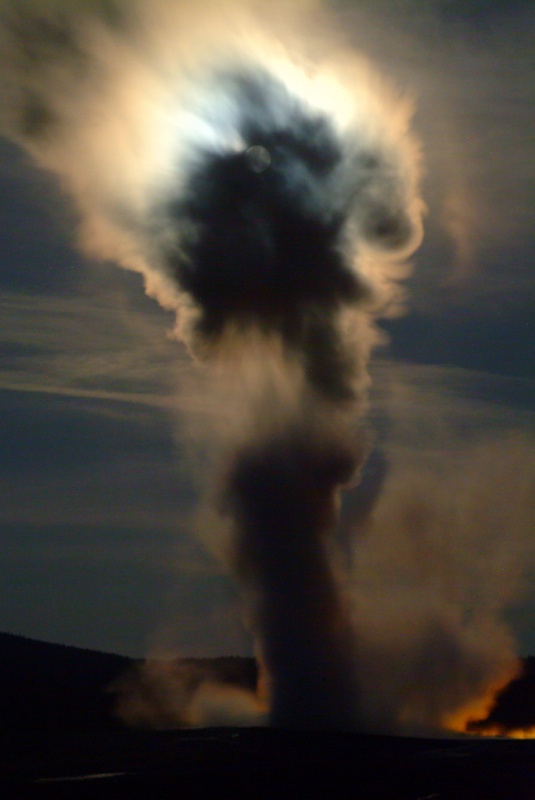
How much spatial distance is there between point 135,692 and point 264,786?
76970mm

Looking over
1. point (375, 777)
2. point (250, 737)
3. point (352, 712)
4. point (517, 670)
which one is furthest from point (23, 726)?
point (517, 670)

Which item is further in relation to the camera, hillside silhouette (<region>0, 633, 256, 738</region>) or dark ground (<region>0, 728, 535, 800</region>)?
hillside silhouette (<region>0, 633, 256, 738</region>)

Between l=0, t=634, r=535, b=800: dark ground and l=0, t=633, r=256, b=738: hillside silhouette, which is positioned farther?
l=0, t=633, r=256, b=738: hillside silhouette

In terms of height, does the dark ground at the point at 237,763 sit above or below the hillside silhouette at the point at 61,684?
below

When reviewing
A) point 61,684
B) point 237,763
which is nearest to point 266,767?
point 237,763

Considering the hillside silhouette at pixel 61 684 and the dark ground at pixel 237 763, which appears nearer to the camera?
the dark ground at pixel 237 763

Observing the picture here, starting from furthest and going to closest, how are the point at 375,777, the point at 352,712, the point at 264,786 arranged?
the point at 352,712, the point at 375,777, the point at 264,786

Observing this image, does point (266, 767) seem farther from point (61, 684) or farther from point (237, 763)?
point (61, 684)

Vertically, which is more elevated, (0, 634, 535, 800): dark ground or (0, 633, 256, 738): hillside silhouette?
(0, 633, 256, 738): hillside silhouette

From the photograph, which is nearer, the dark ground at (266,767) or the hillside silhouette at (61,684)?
the dark ground at (266,767)

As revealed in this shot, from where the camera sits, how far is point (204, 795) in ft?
158

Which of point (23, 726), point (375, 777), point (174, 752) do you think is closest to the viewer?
point (375, 777)

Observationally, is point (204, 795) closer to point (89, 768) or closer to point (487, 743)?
point (89, 768)

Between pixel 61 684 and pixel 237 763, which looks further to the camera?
pixel 61 684
